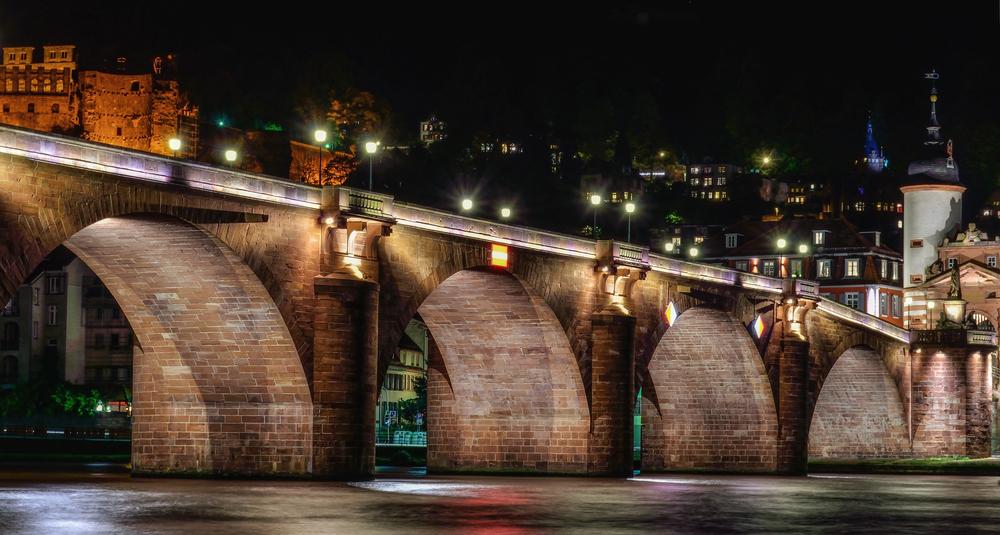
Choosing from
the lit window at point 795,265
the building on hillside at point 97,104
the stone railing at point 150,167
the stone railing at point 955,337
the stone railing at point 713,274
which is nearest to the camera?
the stone railing at point 150,167

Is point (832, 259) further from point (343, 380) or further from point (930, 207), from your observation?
point (343, 380)

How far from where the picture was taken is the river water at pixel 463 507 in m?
28.2

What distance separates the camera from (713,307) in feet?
226

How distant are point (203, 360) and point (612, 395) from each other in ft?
62.8

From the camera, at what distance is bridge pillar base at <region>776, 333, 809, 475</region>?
238ft

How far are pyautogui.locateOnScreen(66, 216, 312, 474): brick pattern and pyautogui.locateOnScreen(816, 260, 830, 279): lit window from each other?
9743 cm

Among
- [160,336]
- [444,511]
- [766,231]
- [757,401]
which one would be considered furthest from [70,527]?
[766,231]

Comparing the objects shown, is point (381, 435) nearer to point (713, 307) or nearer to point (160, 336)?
point (713, 307)

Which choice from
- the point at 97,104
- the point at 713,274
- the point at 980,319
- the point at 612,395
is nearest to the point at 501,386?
the point at 612,395

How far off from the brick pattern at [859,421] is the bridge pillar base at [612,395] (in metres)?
33.4

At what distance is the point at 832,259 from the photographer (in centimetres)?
13638

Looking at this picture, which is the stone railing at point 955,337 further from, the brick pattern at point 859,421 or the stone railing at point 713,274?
the stone railing at point 713,274

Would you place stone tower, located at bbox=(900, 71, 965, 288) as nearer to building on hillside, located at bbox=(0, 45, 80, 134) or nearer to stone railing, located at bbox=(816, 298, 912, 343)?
stone railing, located at bbox=(816, 298, 912, 343)

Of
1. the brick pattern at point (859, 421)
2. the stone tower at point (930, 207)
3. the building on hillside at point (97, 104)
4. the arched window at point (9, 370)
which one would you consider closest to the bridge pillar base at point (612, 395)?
the brick pattern at point (859, 421)
